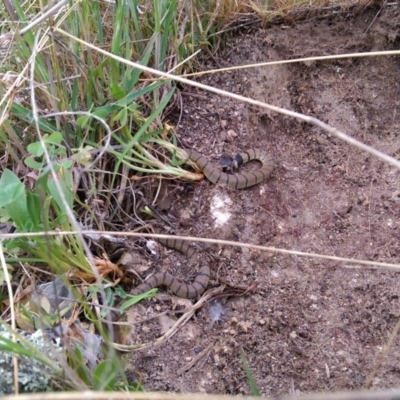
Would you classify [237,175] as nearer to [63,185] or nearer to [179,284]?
[179,284]

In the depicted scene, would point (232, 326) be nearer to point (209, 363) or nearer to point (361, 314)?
point (209, 363)

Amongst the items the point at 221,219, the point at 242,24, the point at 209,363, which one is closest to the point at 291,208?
the point at 221,219

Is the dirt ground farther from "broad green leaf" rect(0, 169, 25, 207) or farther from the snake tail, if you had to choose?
"broad green leaf" rect(0, 169, 25, 207)

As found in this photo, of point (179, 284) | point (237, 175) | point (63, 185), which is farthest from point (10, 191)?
point (237, 175)

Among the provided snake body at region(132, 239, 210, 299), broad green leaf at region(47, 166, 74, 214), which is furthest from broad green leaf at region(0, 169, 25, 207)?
snake body at region(132, 239, 210, 299)

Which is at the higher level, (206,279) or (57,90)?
(57,90)

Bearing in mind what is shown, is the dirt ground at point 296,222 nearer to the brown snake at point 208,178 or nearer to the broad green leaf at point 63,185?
the brown snake at point 208,178

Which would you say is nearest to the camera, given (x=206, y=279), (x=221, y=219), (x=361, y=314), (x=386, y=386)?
(x=386, y=386)
